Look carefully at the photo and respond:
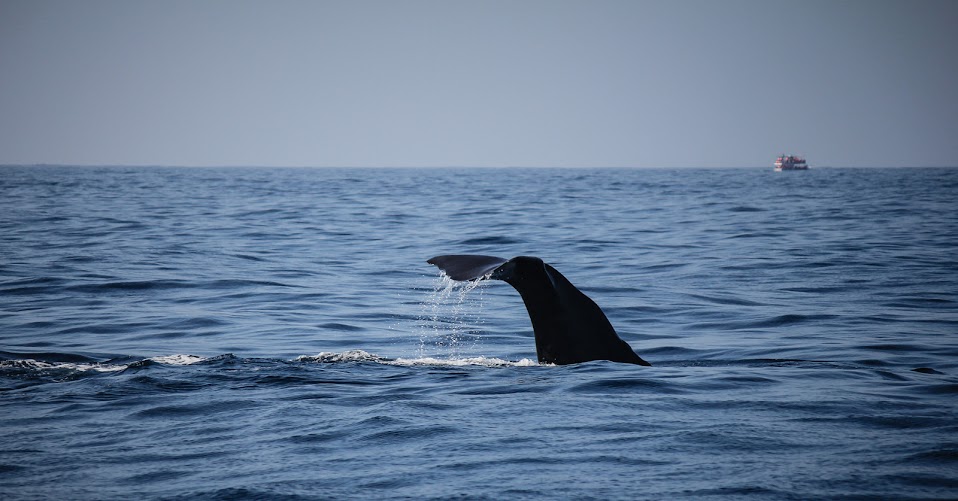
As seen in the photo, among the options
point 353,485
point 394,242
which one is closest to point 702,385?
point 353,485

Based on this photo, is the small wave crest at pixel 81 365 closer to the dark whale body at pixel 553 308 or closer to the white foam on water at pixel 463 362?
the white foam on water at pixel 463 362

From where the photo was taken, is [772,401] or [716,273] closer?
[772,401]

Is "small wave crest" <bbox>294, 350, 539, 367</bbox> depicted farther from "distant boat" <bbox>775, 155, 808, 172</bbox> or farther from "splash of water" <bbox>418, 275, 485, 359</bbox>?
"distant boat" <bbox>775, 155, 808, 172</bbox>

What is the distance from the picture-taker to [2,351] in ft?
33.5

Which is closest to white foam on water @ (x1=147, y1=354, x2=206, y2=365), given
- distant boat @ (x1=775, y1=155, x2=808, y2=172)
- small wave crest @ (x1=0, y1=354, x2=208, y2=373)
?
small wave crest @ (x1=0, y1=354, x2=208, y2=373)

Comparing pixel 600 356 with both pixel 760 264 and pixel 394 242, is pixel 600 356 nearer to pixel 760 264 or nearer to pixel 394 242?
pixel 760 264

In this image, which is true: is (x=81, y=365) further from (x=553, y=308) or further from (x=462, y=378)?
(x=553, y=308)

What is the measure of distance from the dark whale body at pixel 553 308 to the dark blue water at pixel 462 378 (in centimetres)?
18

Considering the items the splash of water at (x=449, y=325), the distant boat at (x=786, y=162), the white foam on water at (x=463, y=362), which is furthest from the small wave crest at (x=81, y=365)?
the distant boat at (x=786, y=162)

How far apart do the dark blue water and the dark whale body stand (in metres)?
0.18

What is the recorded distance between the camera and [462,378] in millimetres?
8352

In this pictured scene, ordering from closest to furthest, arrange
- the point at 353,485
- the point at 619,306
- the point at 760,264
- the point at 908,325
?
1. the point at 353,485
2. the point at 908,325
3. the point at 619,306
4. the point at 760,264

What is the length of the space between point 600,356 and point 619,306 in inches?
256

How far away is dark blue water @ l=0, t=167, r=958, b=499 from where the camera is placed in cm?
545
